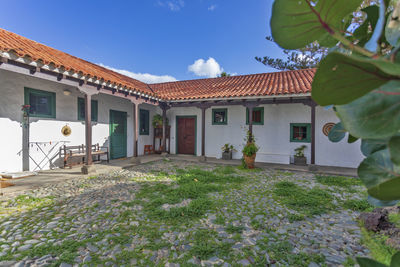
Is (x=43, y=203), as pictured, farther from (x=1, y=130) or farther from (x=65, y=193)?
(x=1, y=130)

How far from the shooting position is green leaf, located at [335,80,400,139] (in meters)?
0.24

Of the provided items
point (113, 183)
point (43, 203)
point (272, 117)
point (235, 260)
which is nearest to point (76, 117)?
point (113, 183)

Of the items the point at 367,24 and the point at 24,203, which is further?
the point at 24,203

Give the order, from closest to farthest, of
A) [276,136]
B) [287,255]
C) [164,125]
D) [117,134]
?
[287,255], [276,136], [117,134], [164,125]

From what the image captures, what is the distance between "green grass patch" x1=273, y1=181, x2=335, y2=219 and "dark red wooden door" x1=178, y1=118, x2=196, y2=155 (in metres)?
5.72

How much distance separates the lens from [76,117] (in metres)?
6.95

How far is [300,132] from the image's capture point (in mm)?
8000

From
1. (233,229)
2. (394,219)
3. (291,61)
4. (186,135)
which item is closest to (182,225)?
(233,229)

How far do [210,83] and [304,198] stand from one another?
8404 millimetres

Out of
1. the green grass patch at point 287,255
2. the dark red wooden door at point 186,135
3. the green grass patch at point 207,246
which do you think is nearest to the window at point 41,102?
the dark red wooden door at point 186,135

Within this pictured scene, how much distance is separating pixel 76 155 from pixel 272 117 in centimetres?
803

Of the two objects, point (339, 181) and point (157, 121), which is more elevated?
point (157, 121)

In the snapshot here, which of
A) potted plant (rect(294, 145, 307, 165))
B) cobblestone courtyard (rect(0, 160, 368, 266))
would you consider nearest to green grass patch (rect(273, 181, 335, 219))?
cobblestone courtyard (rect(0, 160, 368, 266))

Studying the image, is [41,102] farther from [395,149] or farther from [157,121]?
[395,149]
